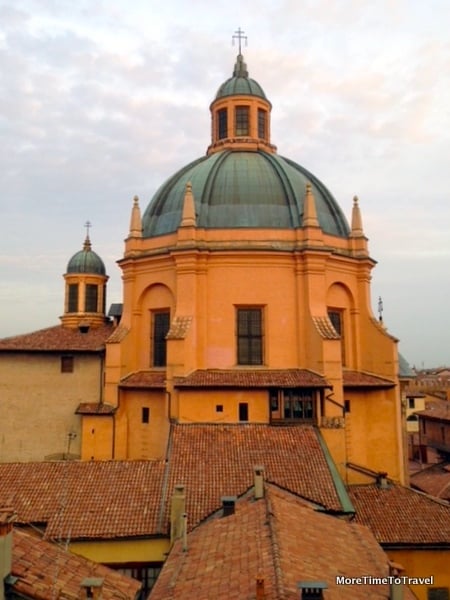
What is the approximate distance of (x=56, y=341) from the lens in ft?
89.4

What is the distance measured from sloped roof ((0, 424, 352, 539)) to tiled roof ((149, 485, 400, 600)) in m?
1.50

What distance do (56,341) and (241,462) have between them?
12.9m

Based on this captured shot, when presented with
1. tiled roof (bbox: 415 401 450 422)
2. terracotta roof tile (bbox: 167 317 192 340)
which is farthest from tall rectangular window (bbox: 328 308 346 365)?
tiled roof (bbox: 415 401 450 422)

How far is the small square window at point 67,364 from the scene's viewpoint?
26609 millimetres

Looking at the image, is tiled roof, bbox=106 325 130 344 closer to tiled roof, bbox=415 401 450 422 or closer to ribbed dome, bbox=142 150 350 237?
ribbed dome, bbox=142 150 350 237

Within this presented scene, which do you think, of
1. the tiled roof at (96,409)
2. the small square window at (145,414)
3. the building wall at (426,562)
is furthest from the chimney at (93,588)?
the tiled roof at (96,409)

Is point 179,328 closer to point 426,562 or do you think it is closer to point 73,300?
point 73,300

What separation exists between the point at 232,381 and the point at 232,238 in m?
6.53

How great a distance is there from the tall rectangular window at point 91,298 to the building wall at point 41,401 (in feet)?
21.1

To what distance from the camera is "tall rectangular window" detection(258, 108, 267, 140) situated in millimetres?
31156

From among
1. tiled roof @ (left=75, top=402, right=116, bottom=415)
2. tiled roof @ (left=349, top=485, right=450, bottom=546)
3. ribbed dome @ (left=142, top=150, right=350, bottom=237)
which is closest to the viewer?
tiled roof @ (left=349, top=485, right=450, bottom=546)

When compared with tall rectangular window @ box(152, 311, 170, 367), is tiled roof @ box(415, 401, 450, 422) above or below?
below

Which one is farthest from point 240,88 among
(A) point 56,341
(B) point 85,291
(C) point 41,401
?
(C) point 41,401

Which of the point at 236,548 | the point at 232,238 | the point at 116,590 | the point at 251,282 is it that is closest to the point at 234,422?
the point at 251,282
